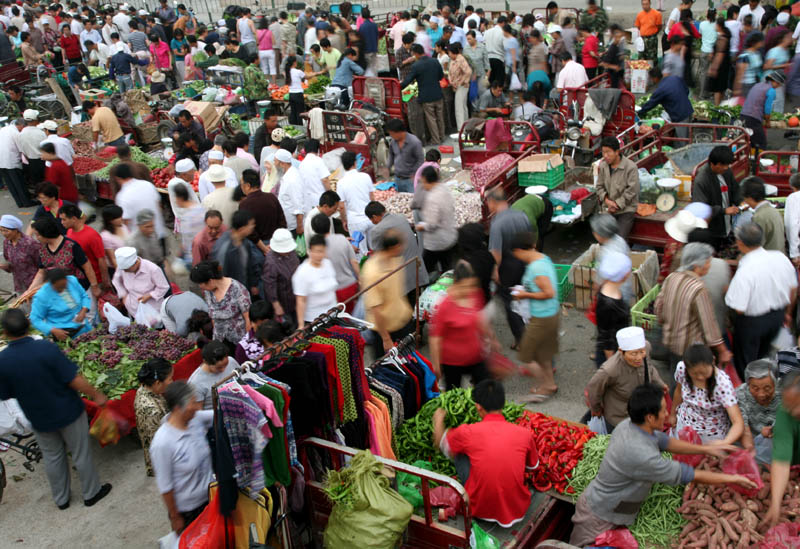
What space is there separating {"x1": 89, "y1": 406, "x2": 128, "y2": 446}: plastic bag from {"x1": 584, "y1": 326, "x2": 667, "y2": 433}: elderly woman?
14.1ft

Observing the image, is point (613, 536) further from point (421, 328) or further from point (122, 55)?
point (122, 55)

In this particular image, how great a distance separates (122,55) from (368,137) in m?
9.57

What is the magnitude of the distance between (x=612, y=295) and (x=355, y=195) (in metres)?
3.91

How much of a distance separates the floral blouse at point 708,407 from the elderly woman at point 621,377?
22 cm

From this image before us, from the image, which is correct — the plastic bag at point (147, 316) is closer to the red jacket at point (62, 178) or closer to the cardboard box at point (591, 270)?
the red jacket at point (62, 178)

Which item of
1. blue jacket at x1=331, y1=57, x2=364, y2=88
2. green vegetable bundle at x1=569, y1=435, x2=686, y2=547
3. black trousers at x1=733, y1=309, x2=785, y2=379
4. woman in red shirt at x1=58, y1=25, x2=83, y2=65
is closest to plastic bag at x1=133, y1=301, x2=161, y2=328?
green vegetable bundle at x1=569, y1=435, x2=686, y2=547

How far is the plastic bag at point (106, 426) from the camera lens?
6.92m

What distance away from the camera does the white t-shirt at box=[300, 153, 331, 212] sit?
972 centimetres

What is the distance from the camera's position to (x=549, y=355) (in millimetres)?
7145

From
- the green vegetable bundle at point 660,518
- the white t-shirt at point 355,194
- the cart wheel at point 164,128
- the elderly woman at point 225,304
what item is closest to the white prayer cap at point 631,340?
the green vegetable bundle at point 660,518

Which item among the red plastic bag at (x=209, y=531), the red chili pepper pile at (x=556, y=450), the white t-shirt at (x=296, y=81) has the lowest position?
the red chili pepper pile at (x=556, y=450)

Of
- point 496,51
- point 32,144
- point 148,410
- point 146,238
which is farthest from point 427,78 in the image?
point 148,410

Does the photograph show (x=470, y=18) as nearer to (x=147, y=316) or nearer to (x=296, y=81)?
(x=296, y=81)

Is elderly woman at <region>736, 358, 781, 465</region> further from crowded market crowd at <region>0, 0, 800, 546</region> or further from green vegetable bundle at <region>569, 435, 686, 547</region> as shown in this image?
green vegetable bundle at <region>569, 435, 686, 547</region>
